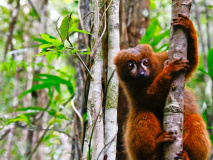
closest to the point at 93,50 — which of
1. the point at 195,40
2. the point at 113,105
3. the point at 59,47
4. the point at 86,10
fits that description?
the point at 59,47

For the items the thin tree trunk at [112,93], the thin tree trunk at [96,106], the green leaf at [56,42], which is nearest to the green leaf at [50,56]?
the green leaf at [56,42]

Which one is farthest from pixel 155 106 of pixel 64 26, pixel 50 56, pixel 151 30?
pixel 64 26

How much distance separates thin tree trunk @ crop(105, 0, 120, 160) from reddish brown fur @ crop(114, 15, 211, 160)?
22.4 inches

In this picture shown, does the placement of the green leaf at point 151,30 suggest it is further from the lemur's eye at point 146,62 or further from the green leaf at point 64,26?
the green leaf at point 64,26

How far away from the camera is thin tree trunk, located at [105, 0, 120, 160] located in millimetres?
3365

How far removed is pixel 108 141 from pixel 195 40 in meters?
1.96

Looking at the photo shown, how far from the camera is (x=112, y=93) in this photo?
12.1ft

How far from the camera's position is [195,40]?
3.66m

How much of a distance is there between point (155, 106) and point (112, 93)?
803mm

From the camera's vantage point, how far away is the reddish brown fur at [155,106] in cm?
346

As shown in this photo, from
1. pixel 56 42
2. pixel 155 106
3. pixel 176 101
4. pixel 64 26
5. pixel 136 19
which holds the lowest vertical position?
pixel 155 106

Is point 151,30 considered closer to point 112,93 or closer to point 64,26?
point 112,93

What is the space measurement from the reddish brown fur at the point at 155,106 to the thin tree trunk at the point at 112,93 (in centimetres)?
57

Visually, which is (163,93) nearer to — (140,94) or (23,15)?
(140,94)
